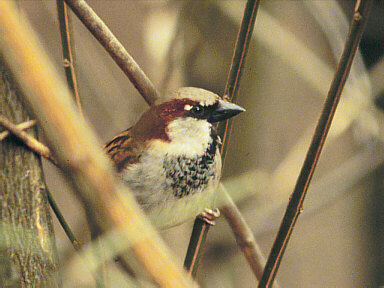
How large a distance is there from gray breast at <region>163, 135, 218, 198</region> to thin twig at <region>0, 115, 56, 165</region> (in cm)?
21

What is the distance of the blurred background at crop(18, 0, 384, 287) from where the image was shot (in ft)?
3.02

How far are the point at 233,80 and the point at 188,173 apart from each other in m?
0.20

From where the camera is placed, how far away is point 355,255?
4.07 ft

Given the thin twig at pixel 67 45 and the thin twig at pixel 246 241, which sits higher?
the thin twig at pixel 67 45

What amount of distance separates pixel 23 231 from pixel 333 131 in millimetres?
671

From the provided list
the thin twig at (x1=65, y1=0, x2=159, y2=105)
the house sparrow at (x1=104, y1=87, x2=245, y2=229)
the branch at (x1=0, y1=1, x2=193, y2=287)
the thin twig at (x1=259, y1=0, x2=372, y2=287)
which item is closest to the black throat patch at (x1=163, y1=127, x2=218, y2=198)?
the house sparrow at (x1=104, y1=87, x2=245, y2=229)

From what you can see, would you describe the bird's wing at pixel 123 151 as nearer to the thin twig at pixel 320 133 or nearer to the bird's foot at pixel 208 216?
the bird's foot at pixel 208 216

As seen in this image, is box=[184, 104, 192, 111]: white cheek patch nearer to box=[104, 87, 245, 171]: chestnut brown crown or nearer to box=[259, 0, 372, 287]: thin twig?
box=[104, 87, 245, 171]: chestnut brown crown

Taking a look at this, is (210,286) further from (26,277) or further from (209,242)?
(26,277)

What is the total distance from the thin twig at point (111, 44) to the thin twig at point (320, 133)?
23cm

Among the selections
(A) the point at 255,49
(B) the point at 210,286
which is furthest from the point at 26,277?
(A) the point at 255,49

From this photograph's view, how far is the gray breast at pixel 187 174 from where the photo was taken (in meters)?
0.61

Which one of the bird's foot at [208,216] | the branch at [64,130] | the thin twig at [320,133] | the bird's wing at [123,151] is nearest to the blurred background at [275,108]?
the bird's wing at [123,151]

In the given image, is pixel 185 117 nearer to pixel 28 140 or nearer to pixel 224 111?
pixel 224 111
